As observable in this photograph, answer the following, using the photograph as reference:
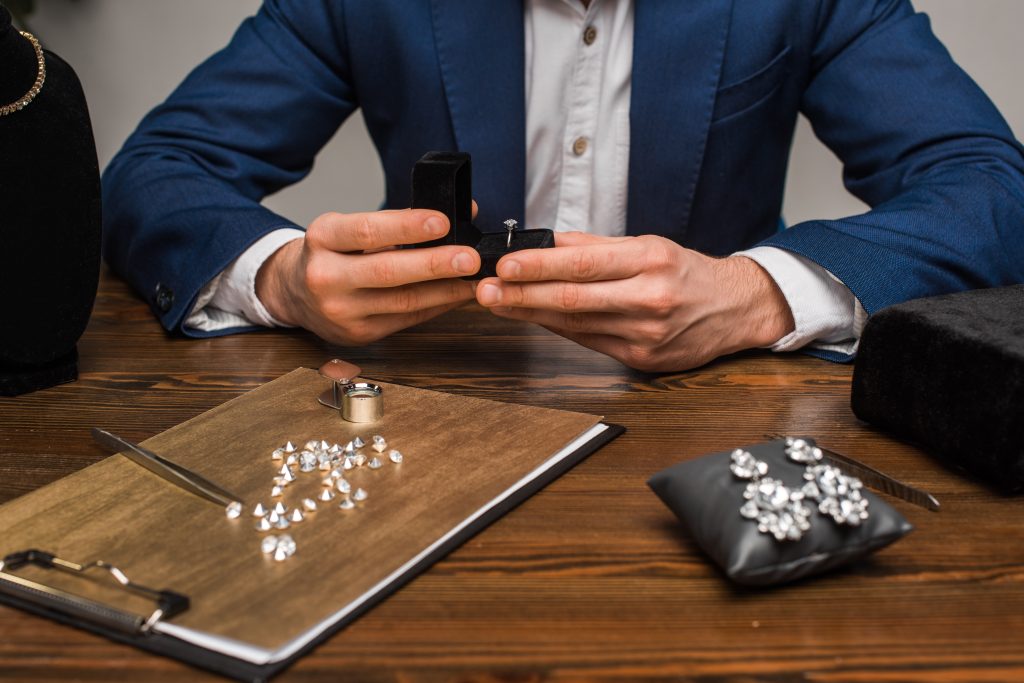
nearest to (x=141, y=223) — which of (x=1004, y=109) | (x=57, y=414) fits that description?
(x=57, y=414)

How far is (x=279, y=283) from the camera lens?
1.21 m

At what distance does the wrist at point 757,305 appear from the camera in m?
1.12

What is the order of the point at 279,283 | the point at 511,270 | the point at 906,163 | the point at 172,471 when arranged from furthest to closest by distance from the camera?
the point at 906,163 < the point at 279,283 < the point at 511,270 < the point at 172,471

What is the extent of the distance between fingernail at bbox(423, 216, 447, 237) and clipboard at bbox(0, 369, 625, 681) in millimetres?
179

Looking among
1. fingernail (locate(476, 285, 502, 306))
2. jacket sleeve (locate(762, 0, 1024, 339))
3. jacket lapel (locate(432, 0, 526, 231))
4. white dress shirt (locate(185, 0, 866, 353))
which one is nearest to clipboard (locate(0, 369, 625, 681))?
fingernail (locate(476, 285, 502, 306))

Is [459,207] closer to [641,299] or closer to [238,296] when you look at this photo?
[641,299]

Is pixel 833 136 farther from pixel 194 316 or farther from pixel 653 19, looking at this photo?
pixel 194 316

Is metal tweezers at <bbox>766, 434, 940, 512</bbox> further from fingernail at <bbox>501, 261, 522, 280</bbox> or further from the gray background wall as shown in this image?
the gray background wall

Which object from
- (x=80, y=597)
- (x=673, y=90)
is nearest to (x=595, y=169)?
(x=673, y=90)

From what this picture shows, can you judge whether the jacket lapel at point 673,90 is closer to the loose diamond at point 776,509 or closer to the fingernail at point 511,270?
the fingernail at point 511,270

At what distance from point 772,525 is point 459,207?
0.53 m

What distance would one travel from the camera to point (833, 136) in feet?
5.30

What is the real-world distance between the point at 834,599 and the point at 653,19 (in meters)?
1.06

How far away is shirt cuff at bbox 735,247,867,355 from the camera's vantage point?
113 cm
